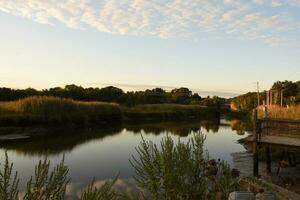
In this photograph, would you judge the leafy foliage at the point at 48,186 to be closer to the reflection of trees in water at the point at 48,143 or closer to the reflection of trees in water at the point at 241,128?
the reflection of trees in water at the point at 48,143

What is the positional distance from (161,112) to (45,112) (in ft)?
98.4

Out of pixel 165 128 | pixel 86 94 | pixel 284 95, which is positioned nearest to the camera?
pixel 165 128

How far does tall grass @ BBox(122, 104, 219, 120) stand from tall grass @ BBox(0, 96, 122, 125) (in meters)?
15.2

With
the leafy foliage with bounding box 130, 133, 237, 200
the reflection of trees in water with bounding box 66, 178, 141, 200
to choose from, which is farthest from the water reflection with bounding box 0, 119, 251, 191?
the leafy foliage with bounding box 130, 133, 237, 200

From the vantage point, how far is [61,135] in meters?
31.6

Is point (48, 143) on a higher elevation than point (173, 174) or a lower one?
lower

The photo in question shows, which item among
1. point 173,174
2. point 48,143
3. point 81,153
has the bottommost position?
point 81,153

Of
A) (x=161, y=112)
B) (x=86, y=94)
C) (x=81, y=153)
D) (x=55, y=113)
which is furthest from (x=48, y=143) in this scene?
(x=86, y=94)

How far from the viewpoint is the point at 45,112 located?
1412 inches

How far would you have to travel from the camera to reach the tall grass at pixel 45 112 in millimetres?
33125

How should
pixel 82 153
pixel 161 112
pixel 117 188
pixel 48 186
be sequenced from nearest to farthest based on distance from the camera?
1. pixel 48 186
2. pixel 117 188
3. pixel 82 153
4. pixel 161 112

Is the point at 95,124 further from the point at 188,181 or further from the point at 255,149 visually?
the point at 188,181

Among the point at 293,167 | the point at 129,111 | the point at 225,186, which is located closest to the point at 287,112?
the point at 293,167

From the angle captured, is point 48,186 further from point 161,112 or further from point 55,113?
point 161,112
